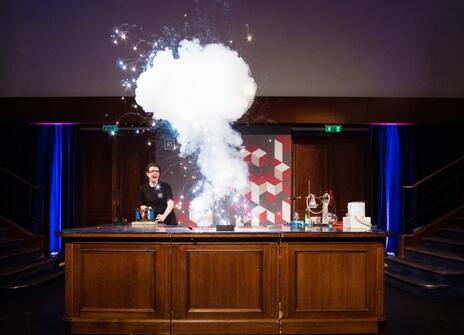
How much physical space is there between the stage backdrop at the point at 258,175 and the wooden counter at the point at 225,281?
4.09 meters

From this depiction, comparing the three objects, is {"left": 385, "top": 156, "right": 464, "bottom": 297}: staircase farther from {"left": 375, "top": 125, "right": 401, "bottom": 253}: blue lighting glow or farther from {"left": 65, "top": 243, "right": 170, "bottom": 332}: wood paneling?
{"left": 65, "top": 243, "right": 170, "bottom": 332}: wood paneling

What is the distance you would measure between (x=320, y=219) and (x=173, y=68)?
3534mm

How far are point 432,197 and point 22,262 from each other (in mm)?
8085

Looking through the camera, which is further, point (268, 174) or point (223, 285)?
point (268, 174)

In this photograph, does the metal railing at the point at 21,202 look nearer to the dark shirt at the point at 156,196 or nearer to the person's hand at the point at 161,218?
the dark shirt at the point at 156,196

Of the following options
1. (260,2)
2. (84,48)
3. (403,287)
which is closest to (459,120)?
(403,287)

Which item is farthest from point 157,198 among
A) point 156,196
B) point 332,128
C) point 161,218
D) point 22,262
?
point 332,128

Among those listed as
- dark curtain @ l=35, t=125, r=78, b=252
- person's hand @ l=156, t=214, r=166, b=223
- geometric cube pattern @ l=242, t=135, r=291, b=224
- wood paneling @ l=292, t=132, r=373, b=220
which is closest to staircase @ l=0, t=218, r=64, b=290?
dark curtain @ l=35, t=125, r=78, b=252

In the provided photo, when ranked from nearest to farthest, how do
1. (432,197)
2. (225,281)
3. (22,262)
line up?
(225,281), (22,262), (432,197)

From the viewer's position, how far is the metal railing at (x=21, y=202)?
891 centimetres

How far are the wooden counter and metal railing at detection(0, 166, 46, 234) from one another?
5.25m

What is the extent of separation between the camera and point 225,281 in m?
4.20

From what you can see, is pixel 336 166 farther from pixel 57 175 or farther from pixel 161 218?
pixel 57 175

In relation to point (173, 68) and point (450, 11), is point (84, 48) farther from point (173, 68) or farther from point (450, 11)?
point (450, 11)
